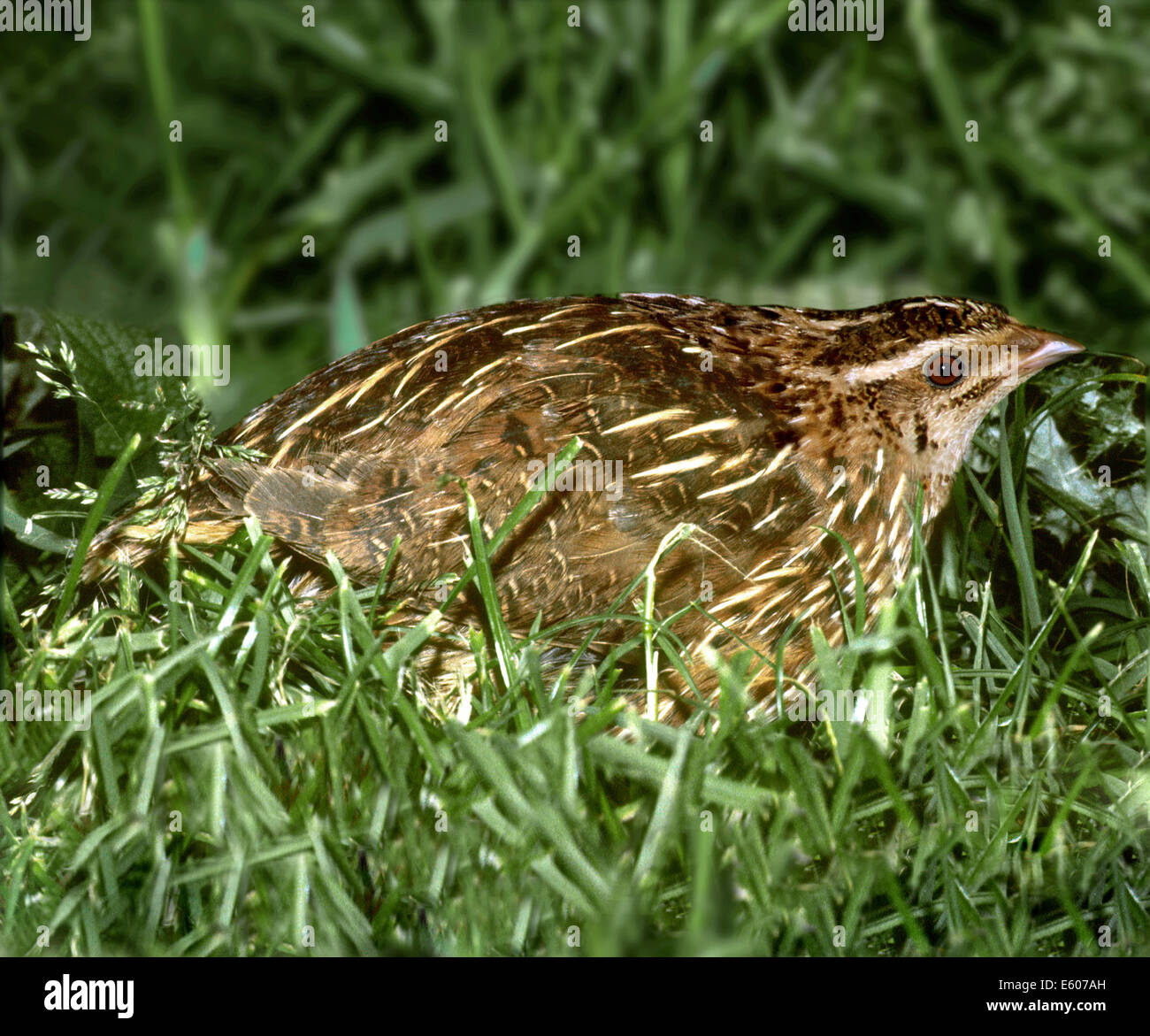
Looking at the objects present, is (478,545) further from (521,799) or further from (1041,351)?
(1041,351)

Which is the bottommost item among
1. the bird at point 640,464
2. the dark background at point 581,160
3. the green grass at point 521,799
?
the green grass at point 521,799

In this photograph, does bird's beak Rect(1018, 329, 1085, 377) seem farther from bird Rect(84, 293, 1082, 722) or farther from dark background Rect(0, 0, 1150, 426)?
dark background Rect(0, 0, 1150, 426)

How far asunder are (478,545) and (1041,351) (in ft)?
3.87

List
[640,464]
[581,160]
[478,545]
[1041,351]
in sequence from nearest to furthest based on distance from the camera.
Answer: [478,545]
[640,464]
[1041,351]
[581,160]

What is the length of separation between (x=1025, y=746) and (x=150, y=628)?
5.52ft

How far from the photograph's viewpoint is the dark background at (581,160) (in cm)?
455

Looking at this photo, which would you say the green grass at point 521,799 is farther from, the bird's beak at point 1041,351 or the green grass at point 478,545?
the bird's beak at point 1041,351

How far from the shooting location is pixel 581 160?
4.70 metres

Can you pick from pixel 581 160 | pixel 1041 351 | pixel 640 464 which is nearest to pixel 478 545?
pixel 640 464

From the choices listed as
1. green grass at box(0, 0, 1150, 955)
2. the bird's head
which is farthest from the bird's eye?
green grass at box(0, 0, 1150, 955)

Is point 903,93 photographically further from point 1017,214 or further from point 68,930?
point 68,930

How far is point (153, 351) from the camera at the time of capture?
2.99 m

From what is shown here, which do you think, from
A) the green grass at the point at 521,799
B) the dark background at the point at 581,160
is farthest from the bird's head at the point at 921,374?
the dark background at the point at 581,160

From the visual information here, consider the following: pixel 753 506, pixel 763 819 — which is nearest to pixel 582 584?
pixel 753 506
